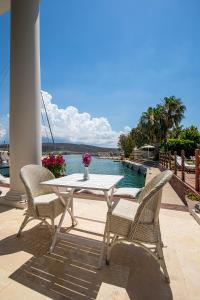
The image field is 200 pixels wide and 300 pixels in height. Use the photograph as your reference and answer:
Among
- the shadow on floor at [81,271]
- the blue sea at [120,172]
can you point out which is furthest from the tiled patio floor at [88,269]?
the blue sea at [120,172]

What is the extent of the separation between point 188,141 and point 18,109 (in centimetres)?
2492

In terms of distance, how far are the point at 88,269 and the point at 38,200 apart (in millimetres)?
1063

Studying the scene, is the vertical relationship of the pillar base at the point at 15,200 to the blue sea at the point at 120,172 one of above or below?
above

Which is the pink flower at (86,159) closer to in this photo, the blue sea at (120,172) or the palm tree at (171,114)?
the blue sea at (120,172)

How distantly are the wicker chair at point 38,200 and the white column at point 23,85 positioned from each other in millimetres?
853

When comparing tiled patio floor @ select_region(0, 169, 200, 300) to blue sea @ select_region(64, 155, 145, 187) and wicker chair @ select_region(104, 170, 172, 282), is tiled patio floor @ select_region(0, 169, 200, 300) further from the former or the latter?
blue sea @ select_region(64, 155, 145, 187)

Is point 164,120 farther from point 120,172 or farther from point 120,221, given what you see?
point 120,221

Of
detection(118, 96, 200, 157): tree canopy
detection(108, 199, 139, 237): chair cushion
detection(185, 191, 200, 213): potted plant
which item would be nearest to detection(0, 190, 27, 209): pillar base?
detection(108, 199, 139, 237): chair cushion

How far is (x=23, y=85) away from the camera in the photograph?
3516mm

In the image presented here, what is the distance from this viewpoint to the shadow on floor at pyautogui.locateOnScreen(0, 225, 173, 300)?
1.55 m

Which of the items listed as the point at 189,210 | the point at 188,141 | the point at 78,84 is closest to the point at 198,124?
the point at 188,141

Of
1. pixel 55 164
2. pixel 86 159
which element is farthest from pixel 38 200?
pixel 55 164

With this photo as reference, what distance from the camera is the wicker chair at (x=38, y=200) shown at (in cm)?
237

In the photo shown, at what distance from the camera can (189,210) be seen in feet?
11.7
